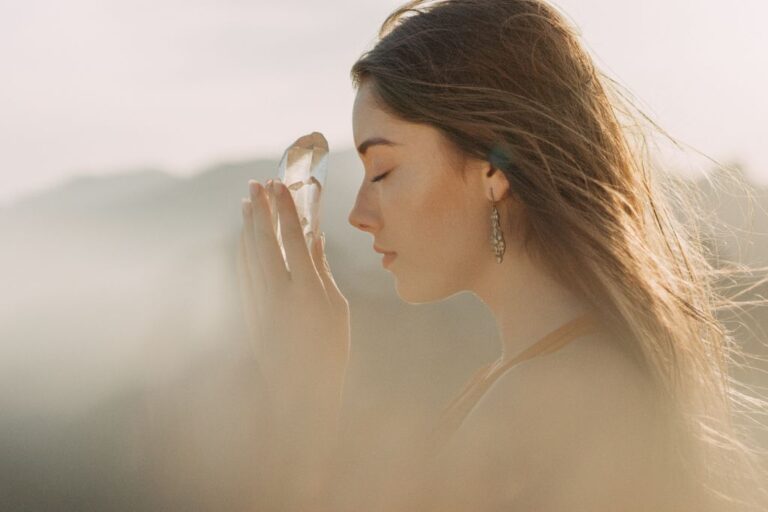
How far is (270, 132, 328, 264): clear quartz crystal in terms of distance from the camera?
3211 millimetres

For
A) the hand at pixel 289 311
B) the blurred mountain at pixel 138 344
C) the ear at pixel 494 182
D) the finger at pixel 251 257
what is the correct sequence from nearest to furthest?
the hand at pixel 289 311
the finger at pixel 251 257
the ear at pixel 494 182
the blurred mountain at pixel 138 344

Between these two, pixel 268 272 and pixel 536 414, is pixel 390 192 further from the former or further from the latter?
pixel 536 414

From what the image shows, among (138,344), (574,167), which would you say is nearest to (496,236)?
(574,167)

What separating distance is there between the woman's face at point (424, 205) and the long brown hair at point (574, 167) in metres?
0.05

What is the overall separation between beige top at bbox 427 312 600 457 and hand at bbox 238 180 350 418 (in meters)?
0.33

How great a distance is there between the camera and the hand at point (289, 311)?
109 inches

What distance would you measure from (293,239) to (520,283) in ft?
1.91

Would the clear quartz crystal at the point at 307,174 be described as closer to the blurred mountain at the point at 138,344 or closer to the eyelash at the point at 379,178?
the eyelash at the point at 379,178

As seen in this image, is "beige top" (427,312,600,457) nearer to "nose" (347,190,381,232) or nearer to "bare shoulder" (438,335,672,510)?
"bare shoulder" (438,335,672,510)

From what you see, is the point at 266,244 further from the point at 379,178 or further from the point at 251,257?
the point at 379,178

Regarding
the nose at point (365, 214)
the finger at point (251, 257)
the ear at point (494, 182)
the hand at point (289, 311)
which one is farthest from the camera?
the nose at point (365, 214)

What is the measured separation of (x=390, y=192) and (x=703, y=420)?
0.97m

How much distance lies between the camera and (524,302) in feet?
9.82

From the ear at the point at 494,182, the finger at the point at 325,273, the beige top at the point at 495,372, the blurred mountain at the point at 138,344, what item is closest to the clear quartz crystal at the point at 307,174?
the finger at the point at 325,273
